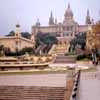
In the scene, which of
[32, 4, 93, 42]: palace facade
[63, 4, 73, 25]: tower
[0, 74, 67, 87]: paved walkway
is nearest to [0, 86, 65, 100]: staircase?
[0, 74, 67, 87]: paved walkway

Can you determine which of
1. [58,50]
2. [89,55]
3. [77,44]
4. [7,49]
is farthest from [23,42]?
[89,55]

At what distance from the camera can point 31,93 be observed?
12203 millimetres

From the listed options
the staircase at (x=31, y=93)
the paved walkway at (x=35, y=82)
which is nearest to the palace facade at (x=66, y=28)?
the paved walkway at (x=35, y=82)

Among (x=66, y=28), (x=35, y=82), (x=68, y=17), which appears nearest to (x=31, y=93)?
(x=35, y=82)

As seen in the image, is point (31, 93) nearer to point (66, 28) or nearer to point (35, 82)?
point (35, 82)

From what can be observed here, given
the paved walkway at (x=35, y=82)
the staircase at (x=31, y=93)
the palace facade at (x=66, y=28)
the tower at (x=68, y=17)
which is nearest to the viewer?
the staircase at (x=31, y=93)

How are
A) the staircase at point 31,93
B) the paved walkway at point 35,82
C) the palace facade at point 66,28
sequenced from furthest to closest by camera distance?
1. the palace facade at point 66,28
2. the paved walkway at point 35,82
3. the staircase at point 31,93

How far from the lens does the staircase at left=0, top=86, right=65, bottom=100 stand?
11833mm

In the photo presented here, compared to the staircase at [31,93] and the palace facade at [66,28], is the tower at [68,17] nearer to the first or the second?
the palace facade at [66,28]

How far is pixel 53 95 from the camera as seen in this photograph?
11.9m

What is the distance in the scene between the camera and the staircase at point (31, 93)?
38.8 ft

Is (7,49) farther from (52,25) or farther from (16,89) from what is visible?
→ (52,25)

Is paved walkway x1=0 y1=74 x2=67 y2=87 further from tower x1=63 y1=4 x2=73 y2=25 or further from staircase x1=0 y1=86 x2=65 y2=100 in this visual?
tower x1=63 y1=4 x2=73 y2=25

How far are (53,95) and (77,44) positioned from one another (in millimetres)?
44500
